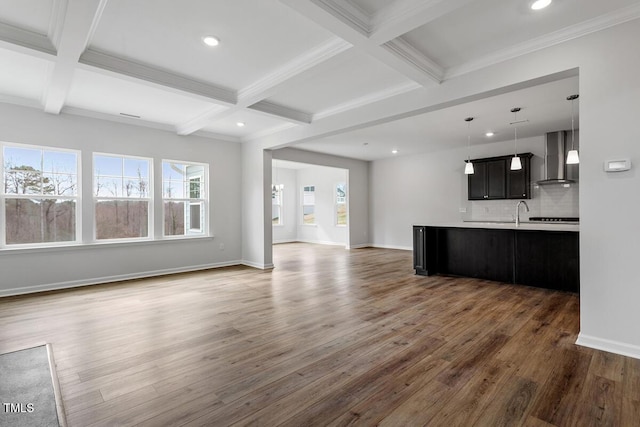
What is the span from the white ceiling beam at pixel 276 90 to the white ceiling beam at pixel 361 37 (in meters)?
0.24

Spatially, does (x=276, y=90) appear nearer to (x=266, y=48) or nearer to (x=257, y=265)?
(x=266, y=48)

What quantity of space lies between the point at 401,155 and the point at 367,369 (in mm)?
7618

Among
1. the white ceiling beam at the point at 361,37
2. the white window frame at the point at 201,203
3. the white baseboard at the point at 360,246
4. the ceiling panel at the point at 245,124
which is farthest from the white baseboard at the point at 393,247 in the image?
the white ceiling beam at the point at 361,37

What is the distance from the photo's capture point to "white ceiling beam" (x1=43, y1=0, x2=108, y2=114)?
2328mm

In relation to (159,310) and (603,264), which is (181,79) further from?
(603,264)

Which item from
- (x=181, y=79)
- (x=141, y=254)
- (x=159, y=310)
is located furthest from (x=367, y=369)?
(x=141, y=254)

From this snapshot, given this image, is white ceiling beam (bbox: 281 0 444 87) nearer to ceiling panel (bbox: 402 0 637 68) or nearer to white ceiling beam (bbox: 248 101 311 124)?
ceiling panel (bbox: 402 0 637 68)

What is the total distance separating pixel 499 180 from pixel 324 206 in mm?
5538

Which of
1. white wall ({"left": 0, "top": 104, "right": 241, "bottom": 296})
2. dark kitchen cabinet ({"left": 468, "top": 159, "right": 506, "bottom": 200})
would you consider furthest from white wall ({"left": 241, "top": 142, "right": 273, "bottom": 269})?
dark kitchen cabinet ({"left": 468, "top": 159, "right": 506, "bottom": 200})

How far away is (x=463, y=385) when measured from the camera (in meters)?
2.11

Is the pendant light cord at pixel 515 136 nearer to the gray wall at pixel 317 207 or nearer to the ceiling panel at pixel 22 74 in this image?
the gray wall at pixel 317 207

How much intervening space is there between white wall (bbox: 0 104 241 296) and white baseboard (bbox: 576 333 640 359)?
5.94 meters

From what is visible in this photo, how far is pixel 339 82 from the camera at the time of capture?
387 cm

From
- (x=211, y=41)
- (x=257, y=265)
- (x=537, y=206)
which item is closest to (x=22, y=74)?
(x=211, y=41)
